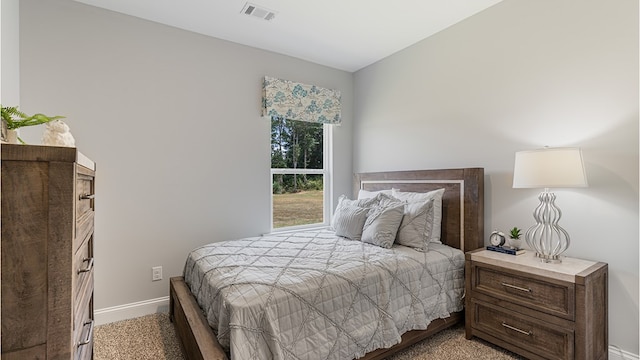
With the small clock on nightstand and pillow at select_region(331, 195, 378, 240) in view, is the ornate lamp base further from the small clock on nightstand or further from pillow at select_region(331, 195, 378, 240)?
pillow at select_region(331, 195, 378, 240)

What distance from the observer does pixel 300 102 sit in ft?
11.6

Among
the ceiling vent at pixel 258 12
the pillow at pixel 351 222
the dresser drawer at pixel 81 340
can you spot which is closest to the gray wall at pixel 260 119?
the ceiling vent at pixel 258 12

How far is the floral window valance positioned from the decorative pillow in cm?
169

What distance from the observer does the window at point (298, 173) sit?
3.57 metres

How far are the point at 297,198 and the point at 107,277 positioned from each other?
2011 millimetres

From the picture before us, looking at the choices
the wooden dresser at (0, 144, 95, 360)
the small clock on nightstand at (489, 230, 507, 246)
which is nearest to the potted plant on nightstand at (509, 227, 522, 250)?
the small clock on nightstand at (489, 230, 507, 246)

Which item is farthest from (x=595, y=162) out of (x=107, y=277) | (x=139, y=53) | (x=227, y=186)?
(x=107, y=277)

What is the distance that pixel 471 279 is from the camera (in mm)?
2262

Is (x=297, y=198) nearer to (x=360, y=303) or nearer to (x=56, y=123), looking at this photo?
(x=360, y=303)

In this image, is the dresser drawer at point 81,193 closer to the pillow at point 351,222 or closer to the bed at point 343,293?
the bed at point 343,293

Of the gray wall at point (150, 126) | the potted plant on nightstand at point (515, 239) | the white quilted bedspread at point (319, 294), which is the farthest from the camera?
the gray wall at point (150, 126)

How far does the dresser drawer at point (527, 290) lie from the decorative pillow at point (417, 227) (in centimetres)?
41

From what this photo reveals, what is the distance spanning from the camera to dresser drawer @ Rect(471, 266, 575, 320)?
1.78 meters

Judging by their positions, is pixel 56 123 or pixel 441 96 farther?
pixel 441 96
